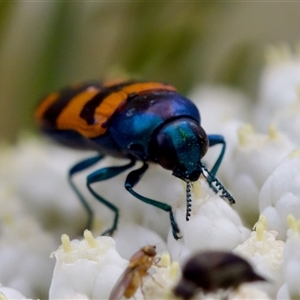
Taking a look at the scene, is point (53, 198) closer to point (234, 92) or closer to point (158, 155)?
point (158, 155)

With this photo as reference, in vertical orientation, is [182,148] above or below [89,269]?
above

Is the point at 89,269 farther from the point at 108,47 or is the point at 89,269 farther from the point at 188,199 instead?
the point at 108,47

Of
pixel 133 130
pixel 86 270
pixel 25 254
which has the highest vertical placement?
pixel 133 130

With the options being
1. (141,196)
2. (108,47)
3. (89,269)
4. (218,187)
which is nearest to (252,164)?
(218,187)

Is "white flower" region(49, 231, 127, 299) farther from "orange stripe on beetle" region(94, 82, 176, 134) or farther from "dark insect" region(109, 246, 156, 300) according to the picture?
"orange stripe on beetle" region(94, 82, 176, 134)

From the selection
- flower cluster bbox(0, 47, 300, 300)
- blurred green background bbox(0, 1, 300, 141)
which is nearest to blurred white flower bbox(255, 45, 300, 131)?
flower cluster bbox(0, 47, 300, 300)

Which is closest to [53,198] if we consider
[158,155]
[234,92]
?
[158,155]
